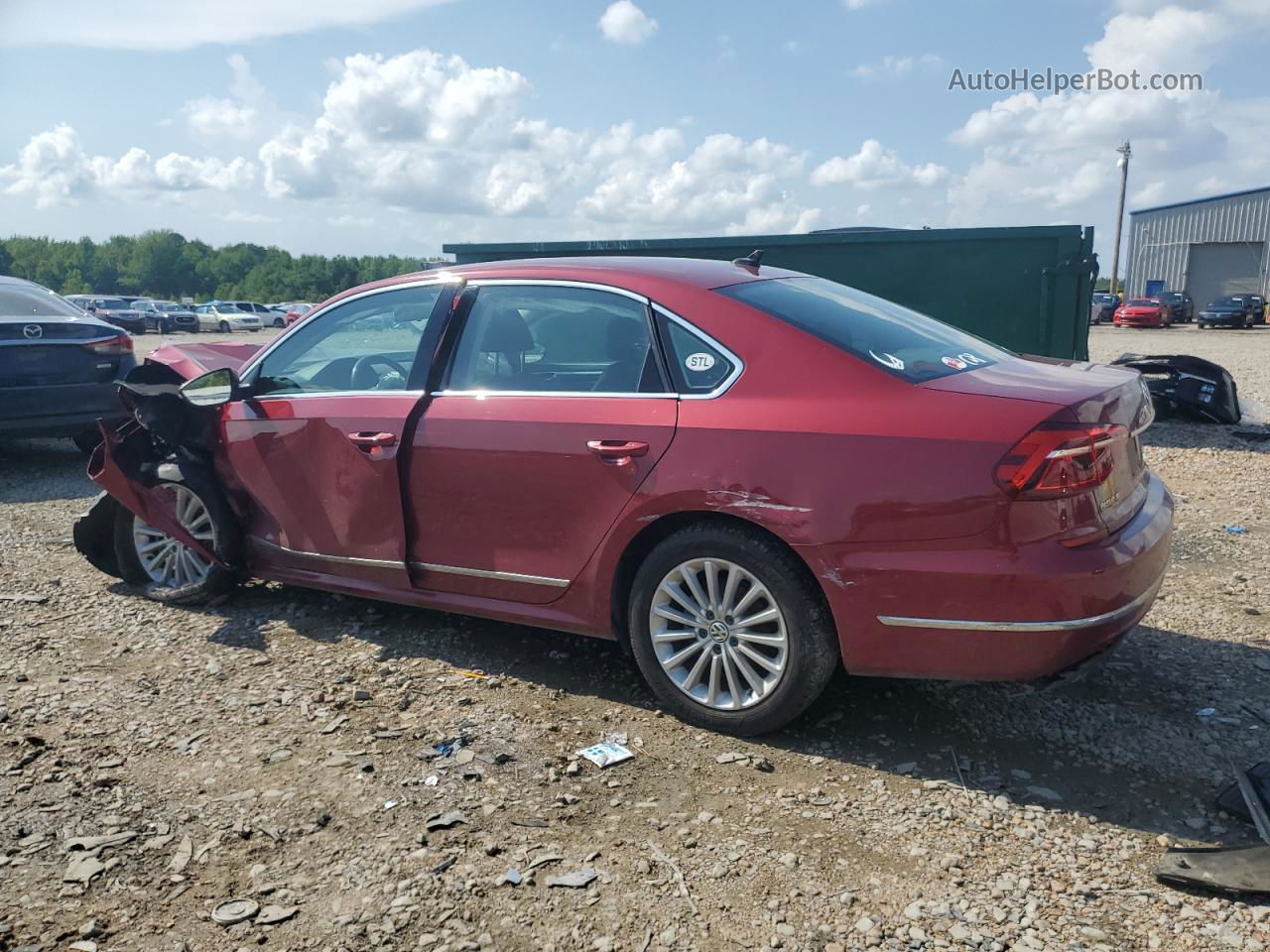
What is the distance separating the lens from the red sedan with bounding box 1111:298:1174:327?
1563 inches

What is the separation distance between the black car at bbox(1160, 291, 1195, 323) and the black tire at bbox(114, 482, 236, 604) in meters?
43.6

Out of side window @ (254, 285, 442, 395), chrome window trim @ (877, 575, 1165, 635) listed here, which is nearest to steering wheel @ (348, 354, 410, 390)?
side window @ (254, 285, 442, 395)

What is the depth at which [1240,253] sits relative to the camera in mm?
47438

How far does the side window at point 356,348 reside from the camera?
14.1ft

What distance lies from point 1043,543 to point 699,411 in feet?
3.86

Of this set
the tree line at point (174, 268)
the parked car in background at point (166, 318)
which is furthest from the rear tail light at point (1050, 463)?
the tree line at point (174, 268)

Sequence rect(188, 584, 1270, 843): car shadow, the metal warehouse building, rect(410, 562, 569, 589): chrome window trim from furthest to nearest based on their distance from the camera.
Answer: the metal warehouse building → rect(410, 562, 569, 589): chrome window trim → rect(188, 584, 1270, 843): car shadow

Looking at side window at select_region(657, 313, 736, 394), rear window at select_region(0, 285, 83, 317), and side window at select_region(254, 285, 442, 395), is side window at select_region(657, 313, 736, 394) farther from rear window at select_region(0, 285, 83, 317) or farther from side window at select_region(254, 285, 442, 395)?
rear window at select_region(0, 285, 83, 317)

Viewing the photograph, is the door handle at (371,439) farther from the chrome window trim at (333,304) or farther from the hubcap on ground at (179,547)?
the hubcap on ground at (179,547)

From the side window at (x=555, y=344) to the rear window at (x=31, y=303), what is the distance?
6182 millimetres

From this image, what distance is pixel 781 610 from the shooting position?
3352 millimetres

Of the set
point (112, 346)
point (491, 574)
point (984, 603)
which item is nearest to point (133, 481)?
point (491, 574)

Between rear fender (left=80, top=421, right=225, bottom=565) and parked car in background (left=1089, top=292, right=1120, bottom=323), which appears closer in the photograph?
rear fender (left=80, top=421, right=225, bottom=565)

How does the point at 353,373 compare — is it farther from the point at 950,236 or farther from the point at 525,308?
the point at 950,236
